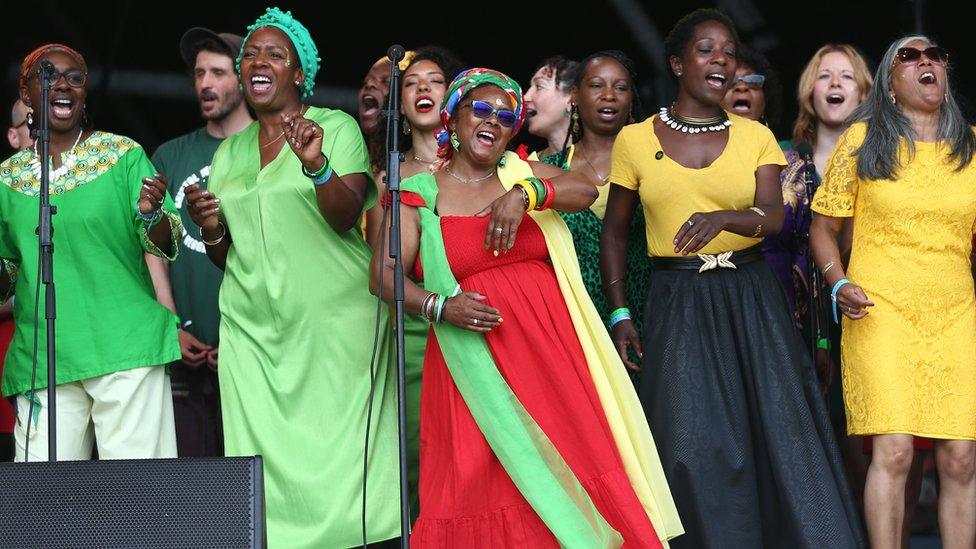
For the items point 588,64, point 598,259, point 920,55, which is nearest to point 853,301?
point 920,55

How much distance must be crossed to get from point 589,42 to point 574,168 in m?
3.38

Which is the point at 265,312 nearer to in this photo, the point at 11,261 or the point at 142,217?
the point at 142,217

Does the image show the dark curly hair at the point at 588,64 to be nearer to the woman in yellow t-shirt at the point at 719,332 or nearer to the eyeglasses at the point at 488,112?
the woman in yellow t-shirt at the point at 719,332

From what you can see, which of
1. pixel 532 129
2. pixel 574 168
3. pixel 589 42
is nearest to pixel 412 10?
pixel 589 42

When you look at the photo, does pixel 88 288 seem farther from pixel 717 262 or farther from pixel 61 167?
pixel 717 262

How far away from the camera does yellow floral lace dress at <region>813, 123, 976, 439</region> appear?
545 centimetres

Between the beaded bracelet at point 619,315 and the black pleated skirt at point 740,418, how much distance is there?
4.0 inches

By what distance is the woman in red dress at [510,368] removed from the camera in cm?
496

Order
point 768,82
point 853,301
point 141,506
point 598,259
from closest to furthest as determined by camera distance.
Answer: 1. point 141,506
2. point 853,301
3. point 598,259
4. point 768,82

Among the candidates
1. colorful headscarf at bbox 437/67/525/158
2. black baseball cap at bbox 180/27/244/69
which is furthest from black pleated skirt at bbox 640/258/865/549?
black baseball cap at bbox 180/27/244/69

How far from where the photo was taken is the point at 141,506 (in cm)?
416

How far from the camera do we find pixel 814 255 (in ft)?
18.8

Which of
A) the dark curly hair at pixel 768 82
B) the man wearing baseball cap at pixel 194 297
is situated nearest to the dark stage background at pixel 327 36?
the dark curly hair at pixel 768 82

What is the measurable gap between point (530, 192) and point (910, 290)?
4.92 feet
